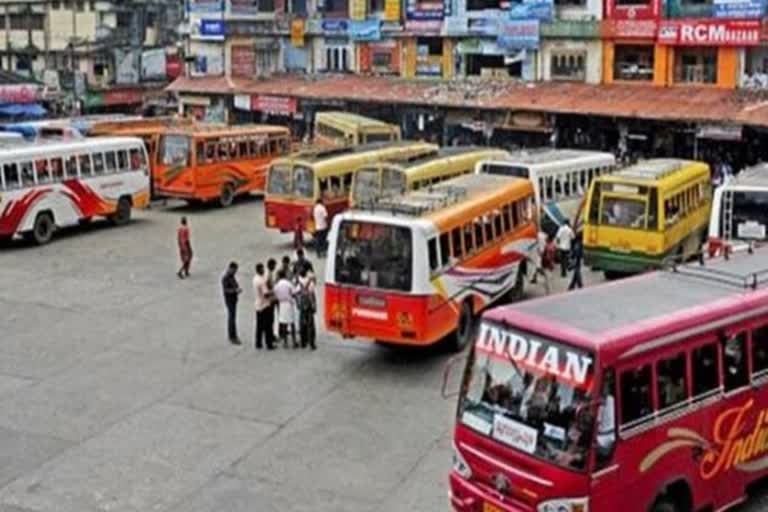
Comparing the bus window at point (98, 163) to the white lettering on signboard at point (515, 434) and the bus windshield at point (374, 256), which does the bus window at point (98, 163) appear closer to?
the bus windshield at point (374, 256)

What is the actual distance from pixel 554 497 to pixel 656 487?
113 cm

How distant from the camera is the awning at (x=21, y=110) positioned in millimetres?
49688

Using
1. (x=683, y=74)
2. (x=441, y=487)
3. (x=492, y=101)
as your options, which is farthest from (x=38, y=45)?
(x=441, y=487)

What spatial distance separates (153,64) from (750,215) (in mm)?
46343

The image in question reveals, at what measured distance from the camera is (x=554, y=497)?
9.17m

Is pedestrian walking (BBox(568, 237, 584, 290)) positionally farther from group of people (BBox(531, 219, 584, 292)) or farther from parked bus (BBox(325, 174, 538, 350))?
parked bus (BBox(325, 174, 538, 350))

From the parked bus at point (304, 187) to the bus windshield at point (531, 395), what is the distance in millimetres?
16104

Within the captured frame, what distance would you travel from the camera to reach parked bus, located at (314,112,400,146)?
37156 mm

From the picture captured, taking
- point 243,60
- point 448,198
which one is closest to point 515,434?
point 448,198

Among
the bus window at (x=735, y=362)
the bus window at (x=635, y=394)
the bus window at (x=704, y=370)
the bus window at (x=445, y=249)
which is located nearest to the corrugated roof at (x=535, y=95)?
the bus window at (x=445, y=249)

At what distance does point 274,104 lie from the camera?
45.2 metres

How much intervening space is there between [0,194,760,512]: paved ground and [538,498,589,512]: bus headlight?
8.39 feet

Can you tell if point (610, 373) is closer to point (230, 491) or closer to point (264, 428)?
point (230, 491)

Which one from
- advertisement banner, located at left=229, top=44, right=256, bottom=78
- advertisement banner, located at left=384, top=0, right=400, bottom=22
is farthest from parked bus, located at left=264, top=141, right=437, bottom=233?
advertisement banner, located at left=229, top=44, right=256, bottom=78
